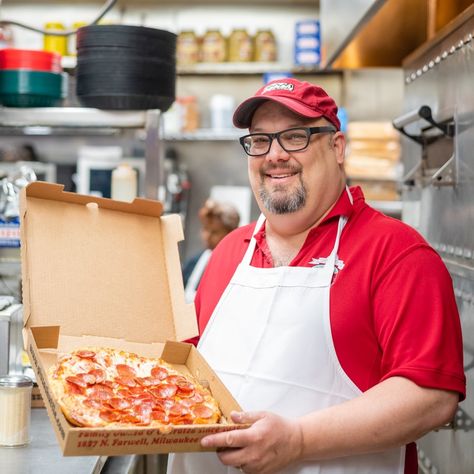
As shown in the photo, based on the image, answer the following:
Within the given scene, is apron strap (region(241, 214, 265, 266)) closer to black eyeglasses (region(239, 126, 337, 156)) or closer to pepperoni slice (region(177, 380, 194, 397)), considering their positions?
black eyeglasses (region(239, 126, 337, 156))

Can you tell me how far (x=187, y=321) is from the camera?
1780 mm

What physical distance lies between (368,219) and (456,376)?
0.39 m

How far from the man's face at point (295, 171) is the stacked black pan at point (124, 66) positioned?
0.85 meters

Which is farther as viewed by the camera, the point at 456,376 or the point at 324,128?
the point at 324,128

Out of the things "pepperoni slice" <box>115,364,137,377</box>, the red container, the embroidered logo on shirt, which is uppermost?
the red container

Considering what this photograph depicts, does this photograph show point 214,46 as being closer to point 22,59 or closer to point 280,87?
point 22,59

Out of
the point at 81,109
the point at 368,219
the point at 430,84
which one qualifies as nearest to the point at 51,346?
the point at 368,219

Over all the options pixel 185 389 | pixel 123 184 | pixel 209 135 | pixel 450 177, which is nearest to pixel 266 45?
pixel 209 135

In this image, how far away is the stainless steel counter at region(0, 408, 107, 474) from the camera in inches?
66.2

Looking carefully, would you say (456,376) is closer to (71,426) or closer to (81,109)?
(71,426)

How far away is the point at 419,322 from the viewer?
Result: 59.3 inches

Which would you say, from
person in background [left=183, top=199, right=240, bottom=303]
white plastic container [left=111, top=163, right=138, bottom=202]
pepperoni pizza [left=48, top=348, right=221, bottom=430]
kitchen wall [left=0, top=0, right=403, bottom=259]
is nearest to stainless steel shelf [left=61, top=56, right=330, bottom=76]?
kitchen wall [left=0, top=0, right=403, bottom=259]

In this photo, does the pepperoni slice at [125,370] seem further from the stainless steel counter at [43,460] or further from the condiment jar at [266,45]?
the condiment jar at [266,45]

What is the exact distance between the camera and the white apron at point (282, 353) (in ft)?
5.32
